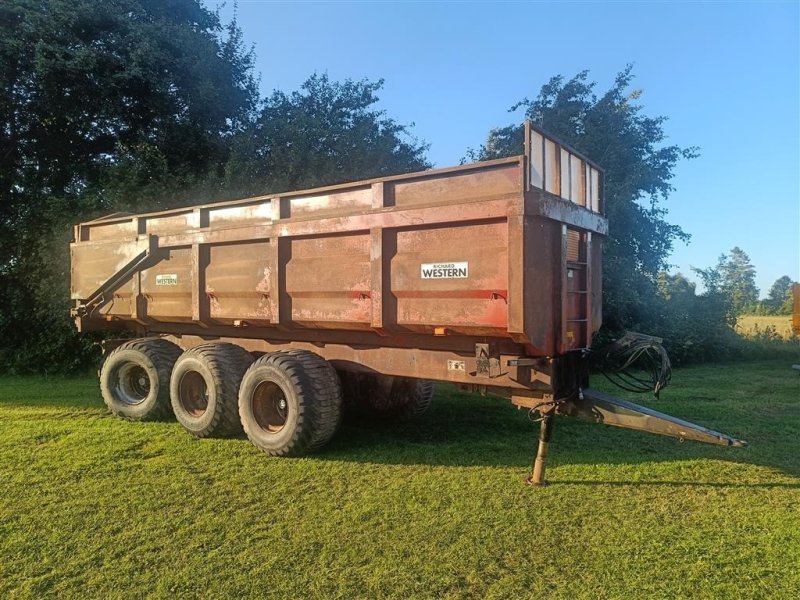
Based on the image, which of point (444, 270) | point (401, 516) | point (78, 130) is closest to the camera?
point (401, 516)

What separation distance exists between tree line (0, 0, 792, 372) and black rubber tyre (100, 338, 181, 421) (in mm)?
5047

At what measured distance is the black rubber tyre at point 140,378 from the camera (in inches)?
267

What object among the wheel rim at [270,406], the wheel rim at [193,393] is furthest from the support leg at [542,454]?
the wheel rim at [193,393]

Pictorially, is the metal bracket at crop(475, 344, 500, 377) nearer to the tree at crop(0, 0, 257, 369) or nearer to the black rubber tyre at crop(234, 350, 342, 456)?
the black rubber tyre at crop(234, 350, 342, 456)

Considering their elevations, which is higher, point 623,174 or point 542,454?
point 623,174

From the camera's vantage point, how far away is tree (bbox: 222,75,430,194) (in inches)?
499

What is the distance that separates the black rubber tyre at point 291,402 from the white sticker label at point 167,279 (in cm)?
191

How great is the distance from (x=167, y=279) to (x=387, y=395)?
3111mm

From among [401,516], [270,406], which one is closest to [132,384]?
[270,406]

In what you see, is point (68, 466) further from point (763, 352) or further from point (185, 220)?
point (763, 352)

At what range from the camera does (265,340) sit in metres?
6.19

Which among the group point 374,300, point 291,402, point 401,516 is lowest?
point 401,516

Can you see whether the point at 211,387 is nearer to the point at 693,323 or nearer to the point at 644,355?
the point at 644,355

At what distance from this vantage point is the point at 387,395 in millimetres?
6578
